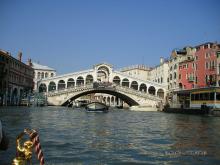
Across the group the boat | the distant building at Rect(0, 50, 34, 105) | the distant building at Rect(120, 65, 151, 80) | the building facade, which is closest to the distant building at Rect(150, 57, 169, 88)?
the building facade

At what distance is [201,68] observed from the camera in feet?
166

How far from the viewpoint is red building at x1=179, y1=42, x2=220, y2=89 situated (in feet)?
154

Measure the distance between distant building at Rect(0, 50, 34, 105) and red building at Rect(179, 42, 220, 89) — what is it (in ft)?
93.2

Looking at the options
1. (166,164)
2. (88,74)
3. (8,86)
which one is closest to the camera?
(166,164)

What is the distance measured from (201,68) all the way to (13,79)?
30.0m

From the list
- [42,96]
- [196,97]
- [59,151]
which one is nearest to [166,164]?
[59,151]

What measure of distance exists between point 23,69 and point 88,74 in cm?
1249

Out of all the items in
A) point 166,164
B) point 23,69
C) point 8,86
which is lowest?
point 166,164

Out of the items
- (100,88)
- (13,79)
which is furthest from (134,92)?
(13,79)

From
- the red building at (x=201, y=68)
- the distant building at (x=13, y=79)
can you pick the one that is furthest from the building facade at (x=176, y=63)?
the distant building at (x=13, y=79)

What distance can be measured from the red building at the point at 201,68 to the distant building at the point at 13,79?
28394mm

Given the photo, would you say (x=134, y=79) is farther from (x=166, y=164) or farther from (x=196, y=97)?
(x=166, y=164)

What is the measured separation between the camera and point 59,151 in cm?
831

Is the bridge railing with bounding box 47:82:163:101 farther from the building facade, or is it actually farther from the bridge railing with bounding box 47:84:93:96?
the building facade
